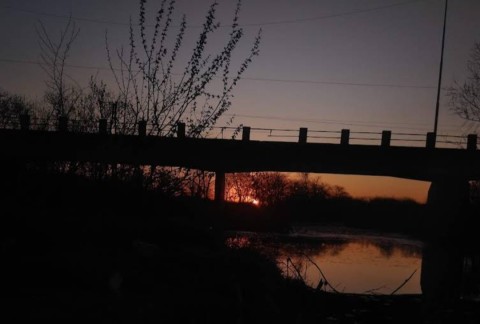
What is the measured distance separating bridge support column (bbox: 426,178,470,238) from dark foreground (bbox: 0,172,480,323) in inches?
959

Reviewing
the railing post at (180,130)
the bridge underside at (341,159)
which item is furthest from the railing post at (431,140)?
the railing post at (180,130)

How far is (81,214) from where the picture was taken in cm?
841

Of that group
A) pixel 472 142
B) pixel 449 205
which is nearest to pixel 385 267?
pixel 472 142

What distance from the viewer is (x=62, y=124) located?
9.97m

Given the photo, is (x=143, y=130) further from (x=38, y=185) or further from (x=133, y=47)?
(x=38, y=185)

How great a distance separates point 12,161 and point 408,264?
18067 mm

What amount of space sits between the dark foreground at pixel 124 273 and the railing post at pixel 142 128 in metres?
1.16

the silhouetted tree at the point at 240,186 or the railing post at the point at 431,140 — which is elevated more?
the railing post at the point at 431,140

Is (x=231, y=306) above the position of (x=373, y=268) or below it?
above

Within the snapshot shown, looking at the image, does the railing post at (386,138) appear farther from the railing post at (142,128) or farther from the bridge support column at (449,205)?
the railing post at (142,128)

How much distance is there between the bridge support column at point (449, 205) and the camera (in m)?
33.7

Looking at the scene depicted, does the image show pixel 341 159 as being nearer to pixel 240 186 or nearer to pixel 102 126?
pixel 240 186

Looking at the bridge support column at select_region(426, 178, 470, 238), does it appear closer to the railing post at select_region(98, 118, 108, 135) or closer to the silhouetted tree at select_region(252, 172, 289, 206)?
the silhouetted tree at select_region(252, 172, 289, 206)

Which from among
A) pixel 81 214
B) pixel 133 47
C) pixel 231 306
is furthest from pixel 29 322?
pixel 133 47
